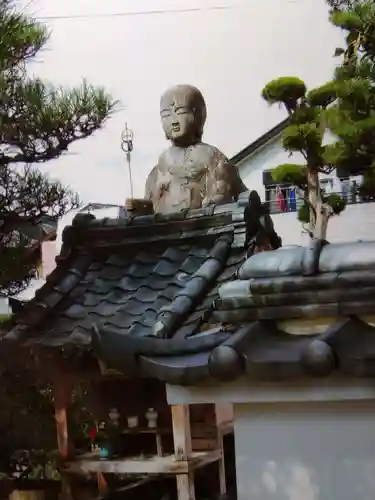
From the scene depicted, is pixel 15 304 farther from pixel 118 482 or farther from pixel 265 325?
pixel 265 325

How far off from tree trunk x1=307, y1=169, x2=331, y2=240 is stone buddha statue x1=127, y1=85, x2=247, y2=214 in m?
2.12

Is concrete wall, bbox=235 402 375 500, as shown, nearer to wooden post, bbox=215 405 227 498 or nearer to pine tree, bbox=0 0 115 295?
wooden post, bbox=215 405 227 498

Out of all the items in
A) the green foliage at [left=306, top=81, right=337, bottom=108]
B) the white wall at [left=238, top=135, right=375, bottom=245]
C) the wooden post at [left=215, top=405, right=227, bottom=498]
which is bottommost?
the wooden post at [left=215, top=405, right=227, bottom=498]

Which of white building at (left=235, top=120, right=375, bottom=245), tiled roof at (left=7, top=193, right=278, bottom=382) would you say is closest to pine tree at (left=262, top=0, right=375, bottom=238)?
white building at (left=235, top=120, right=375, bottom=245)

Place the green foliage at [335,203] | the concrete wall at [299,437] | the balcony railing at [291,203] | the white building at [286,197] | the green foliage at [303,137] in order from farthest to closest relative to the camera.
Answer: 1. the balcony railing at [291,203]
2. the white building at [286,197]
3. the green foliage at [335,203]
4. the green foliage at [303,137]
5. the concrete wall at [299,437]

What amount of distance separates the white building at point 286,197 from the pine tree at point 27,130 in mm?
2935

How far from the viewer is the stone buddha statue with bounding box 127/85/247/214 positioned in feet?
9.42

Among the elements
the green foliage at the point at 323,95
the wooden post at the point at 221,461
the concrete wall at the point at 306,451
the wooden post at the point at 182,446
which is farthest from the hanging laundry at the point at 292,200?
the concrete wall at the point at 306,451

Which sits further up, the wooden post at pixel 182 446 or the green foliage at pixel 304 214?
the green foliage at pixel 304 214

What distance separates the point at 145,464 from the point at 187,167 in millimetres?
1251

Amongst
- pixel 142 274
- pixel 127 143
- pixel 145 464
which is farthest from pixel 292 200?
pixel 145 464

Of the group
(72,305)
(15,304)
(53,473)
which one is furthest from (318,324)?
(53,473)

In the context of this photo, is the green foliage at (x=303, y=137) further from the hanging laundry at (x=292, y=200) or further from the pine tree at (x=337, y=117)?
the hanging laundry at (x=292, y=200)

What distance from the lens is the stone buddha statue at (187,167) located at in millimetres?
2871
